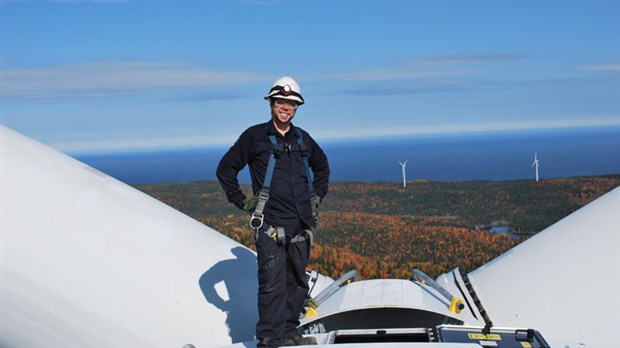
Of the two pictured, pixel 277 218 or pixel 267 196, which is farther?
pixel 277 218

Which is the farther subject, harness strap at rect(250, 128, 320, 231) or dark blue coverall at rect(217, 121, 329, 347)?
dark blue coverall at rect(217, 121, 329, 347)

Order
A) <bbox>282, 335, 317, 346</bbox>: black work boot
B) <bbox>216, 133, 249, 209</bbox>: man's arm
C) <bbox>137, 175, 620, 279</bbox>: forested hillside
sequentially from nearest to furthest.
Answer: <bbox>282, 335, 317, 346</bbox>: black work boot
<bbox>216, 133, 249, 209</bbox>: man's arm
<bbox>137, 175, 620, 279</bbox>: forested hillside

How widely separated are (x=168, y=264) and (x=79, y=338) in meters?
0.96

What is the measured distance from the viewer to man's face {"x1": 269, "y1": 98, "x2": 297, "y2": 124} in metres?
4.59

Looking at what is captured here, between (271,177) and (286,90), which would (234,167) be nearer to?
(271,177)

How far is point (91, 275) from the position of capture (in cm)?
509

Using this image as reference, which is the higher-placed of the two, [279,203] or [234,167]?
[234,167]

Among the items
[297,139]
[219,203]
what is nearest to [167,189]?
[219,203]

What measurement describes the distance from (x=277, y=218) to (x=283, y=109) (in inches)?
29.8

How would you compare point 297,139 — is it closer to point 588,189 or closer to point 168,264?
point 168,264

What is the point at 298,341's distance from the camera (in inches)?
177

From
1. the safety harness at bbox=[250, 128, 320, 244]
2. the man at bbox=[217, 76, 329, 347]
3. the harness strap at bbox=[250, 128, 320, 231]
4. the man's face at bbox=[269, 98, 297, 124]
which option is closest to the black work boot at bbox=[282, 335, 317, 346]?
the man at bbox=[217, 76, 329, 347]

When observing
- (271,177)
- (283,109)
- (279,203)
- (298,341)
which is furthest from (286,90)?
(298,341)

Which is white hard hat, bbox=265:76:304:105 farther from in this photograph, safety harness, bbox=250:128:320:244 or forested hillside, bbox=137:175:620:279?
forested hillside, bbox=137:175:620:279
